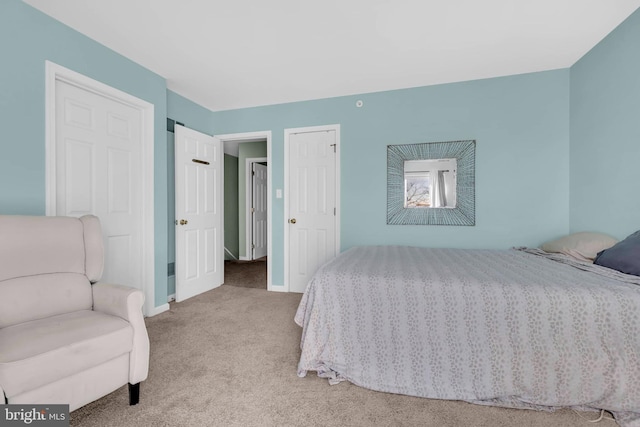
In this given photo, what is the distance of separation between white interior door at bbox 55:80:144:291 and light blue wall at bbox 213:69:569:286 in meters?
1.99

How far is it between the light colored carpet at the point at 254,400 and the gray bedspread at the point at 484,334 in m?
0.08

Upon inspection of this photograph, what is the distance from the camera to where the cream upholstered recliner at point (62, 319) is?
48.1 inches

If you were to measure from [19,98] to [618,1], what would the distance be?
424cm

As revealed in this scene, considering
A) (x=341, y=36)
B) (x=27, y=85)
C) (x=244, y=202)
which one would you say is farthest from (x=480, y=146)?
(x=244, y=202)

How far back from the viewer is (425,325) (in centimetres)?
164

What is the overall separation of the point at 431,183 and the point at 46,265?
345 cm

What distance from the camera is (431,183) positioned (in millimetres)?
3311

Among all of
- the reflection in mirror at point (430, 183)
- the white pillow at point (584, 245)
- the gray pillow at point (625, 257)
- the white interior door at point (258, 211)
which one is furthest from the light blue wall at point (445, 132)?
the white interior door at point (258, 211)

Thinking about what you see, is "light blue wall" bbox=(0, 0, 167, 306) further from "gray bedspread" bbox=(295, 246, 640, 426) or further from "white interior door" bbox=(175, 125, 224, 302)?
"gray bedspread" bbox=(295, 246, 640, 426)

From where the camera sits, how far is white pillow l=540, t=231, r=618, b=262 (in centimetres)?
219

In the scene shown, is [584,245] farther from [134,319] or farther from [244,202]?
[244,202]

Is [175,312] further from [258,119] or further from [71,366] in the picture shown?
[258,119]

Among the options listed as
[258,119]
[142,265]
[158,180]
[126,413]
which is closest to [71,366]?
[126,413]

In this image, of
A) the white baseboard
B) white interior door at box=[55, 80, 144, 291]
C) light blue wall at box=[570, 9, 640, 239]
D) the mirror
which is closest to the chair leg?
white interior door at box=[55, 80, 144, 291]
